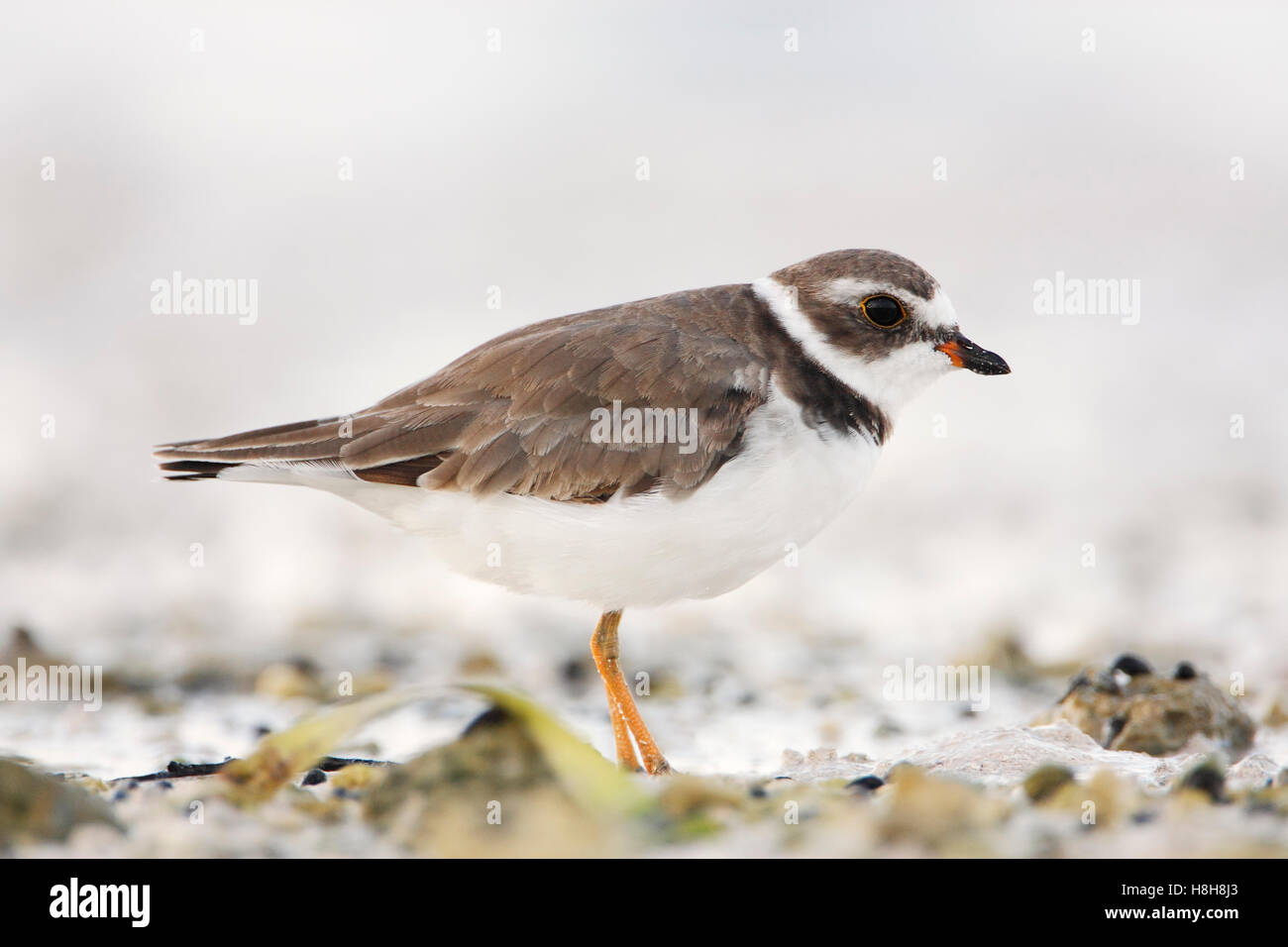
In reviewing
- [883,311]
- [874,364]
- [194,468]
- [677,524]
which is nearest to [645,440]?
[677,524]

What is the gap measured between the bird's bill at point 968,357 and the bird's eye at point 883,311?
0.27 meters

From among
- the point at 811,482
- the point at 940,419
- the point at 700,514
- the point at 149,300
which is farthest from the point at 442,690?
the point at 149,300

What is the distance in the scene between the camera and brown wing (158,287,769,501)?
5.53 m

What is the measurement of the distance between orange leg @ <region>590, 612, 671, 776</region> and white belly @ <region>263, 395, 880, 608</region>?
0.62 meters

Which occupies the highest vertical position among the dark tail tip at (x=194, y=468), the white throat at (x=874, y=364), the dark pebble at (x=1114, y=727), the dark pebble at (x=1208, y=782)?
the white throat at (x=874, y=364)

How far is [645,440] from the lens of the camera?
5.55m

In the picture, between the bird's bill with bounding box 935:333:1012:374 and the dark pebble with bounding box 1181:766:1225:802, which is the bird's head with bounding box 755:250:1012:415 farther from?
the dark pebble with bounding box 1181:766:1225:802

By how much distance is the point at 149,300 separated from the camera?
51.0 ft

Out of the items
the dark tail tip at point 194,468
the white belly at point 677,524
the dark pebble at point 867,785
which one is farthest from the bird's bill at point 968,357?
the dark tail tip at point 194,468

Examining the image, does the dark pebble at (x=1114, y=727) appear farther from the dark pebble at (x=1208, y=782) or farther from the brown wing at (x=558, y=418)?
the brown wing at (x=558, y=418)

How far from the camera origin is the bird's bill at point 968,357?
238 inches

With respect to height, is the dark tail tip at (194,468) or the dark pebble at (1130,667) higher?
the dark tail tip at (194,468)
